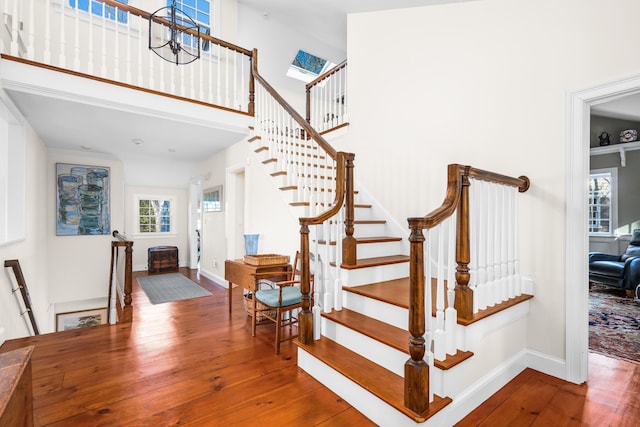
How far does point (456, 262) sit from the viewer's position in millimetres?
1803

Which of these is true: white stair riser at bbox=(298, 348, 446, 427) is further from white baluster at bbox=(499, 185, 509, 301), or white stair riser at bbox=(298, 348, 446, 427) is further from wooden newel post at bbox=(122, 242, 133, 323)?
wooden newel post at bbox=(122, 242, 133, 323)

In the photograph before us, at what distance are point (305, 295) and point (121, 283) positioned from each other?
493 cm

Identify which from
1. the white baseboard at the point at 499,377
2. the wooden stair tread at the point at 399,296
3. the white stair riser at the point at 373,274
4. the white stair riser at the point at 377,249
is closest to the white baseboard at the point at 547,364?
the white baseboard at the point at 499,377

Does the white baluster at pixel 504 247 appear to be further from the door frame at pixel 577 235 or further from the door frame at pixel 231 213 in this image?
the door frame at pixel 231 213

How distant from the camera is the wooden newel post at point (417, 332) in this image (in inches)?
57.7

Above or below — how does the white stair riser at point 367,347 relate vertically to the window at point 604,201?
below

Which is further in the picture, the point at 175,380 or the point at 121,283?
the point at 121,283

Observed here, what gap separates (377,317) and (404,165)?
173cm

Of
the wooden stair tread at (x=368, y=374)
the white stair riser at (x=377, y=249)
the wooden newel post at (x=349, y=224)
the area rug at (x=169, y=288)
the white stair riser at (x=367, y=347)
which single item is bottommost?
the area rug at (x=169, y=288)

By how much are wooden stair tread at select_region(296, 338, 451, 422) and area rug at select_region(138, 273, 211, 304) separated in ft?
9.84

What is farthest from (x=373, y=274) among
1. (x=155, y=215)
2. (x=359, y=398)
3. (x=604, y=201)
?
(x=155, y=215)

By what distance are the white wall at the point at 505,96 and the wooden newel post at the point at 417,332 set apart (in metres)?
1.34

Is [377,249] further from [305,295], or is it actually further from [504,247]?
[504,247]

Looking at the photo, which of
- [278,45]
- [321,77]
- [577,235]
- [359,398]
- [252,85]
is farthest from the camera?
[278,45]
